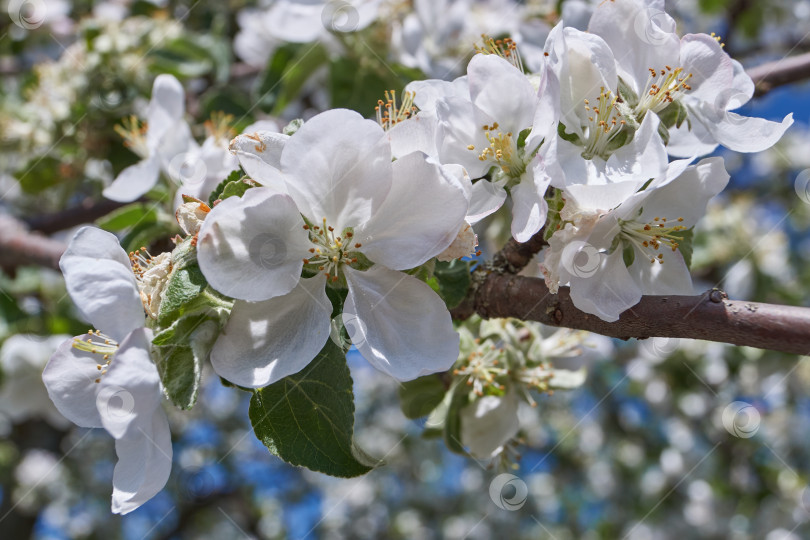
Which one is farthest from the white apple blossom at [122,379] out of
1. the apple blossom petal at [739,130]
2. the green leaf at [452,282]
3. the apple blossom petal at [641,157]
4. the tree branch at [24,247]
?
the tree branch at [24,247]

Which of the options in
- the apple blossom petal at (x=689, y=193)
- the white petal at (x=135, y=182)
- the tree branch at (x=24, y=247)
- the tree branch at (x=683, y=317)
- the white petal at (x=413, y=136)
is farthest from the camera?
the tree branch at (x=24, y=247)

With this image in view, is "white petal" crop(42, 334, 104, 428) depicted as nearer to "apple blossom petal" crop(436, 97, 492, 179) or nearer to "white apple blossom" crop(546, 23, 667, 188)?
"apple blossom petal" crop(436, 97, 492, 179)

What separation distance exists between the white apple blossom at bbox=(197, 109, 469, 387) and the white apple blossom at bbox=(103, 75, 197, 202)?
26.5 inches

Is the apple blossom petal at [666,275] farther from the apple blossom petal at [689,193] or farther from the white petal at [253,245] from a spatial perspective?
the white petal at [253,245]

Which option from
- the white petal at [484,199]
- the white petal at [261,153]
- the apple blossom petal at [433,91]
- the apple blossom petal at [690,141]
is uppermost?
the white petal at [261,153]

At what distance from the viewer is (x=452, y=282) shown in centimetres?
110

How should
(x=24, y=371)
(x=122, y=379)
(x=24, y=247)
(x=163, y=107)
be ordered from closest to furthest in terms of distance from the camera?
(x=122, y=379), (x=163, y=107), (x=24, y=247), (x=24, y=371)

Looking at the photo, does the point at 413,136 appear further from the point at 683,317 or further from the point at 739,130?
the point at 739,130

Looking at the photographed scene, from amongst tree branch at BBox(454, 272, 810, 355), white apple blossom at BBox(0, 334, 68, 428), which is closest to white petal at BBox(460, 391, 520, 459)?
tree branch at BBox(454, 272, 810, 355)

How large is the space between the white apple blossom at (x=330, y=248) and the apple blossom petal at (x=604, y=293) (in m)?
0.18

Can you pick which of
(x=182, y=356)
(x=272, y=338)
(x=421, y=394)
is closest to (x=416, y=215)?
(x=272, y=338)

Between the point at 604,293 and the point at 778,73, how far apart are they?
3.57ft

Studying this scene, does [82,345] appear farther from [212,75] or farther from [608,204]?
[212,75]

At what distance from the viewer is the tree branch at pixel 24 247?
1903 millimetres
